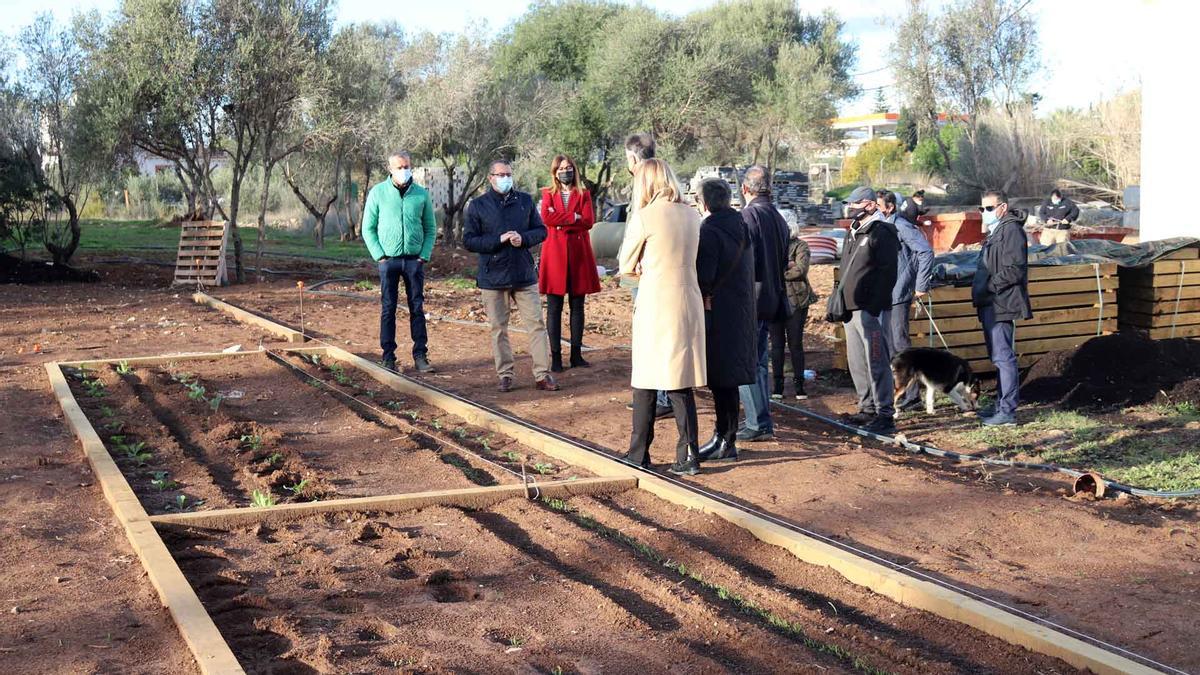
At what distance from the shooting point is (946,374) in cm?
997

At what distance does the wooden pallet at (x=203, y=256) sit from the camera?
70.3 ft

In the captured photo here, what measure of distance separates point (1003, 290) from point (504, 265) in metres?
4.00

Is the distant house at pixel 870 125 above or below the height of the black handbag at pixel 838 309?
above

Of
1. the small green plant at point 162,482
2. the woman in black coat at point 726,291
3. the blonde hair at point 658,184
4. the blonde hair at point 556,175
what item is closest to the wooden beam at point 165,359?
the blonde hair at point 556,175

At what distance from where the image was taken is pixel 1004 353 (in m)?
9.39

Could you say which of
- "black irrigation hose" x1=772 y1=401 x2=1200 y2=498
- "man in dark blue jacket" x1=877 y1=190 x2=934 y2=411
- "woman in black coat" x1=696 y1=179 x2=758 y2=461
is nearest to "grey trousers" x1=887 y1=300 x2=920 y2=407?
"man in dark blue jacket" x1=877 y1=190 x2=934 y2=411

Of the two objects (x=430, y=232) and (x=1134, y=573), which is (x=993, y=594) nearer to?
(x=1134, y=573)

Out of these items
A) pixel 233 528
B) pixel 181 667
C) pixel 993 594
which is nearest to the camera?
pixel 181 667

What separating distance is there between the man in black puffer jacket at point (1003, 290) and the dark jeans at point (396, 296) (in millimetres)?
4830

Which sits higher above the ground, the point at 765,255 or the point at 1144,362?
the point at 765,255

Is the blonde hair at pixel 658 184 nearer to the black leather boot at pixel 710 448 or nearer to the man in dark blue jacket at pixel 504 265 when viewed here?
the black leather boot at pixel 710 448

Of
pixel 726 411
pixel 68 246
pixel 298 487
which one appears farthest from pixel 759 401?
pixel 68 246

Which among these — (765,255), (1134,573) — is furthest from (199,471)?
(1134,573)

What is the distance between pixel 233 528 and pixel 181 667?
1818 millimetres
